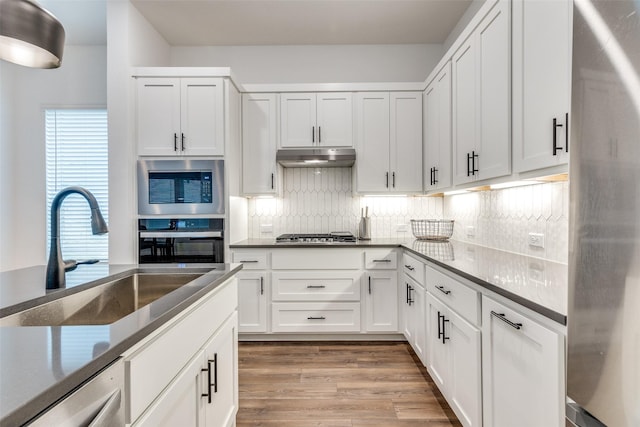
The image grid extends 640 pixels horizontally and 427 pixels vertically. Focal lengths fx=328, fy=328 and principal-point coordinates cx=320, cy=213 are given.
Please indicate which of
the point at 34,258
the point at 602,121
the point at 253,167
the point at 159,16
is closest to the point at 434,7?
the point at 253,167

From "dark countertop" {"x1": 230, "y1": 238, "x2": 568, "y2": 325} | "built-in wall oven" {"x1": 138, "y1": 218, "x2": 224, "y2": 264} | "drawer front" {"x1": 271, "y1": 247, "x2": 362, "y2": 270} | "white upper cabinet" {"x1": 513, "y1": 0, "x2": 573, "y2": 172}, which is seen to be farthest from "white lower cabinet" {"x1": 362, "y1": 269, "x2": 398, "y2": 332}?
"white upper cabinet" {"x1": 513, "y1": 0, "x2": 573, "y2": 172}

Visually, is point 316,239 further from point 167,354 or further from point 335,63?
point 167,354

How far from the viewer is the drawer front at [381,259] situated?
298cm

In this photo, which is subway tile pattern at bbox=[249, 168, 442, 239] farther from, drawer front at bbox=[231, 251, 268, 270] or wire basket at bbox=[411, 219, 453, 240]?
drawer front at bbox=[231, 251, 268, 270]

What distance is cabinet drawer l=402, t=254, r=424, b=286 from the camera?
235cm

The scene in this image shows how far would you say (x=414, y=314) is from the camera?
256cm

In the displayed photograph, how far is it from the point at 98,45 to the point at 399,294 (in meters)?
4.10

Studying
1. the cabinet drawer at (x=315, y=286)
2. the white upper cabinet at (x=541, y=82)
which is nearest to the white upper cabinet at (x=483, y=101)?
the white upper cabinet at (x=541, y=82)

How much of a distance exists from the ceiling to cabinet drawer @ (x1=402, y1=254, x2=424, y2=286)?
220 centimetres

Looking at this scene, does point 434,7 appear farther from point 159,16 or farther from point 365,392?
point 365,392

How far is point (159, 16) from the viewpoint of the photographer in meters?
3.07

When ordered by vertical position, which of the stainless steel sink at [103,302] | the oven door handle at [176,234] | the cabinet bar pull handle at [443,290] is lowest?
the cabinet bar pull handle at [443,290]

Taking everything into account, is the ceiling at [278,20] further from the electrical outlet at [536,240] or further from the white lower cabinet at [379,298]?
the white lower cabinet at [379,298]

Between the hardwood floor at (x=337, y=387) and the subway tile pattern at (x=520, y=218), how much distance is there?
109 cm
